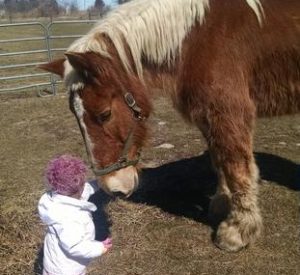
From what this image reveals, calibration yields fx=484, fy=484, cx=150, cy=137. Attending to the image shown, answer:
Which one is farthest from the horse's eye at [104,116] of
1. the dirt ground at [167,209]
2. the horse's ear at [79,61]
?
the dirt ground at [167,209]

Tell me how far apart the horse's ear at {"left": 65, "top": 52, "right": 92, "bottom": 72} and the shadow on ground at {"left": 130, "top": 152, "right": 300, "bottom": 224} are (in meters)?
1.72

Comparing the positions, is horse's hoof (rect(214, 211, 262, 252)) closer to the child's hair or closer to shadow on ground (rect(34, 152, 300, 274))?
shadow on ground (rect(34, 152, 300, 274))

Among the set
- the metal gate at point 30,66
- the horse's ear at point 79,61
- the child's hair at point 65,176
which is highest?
the horse's ear at point 79,61

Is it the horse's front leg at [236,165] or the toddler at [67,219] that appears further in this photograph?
the horse's front leg at [236,165]

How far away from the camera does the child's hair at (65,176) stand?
264 cm

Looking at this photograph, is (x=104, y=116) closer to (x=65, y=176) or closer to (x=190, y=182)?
(x=65, y=176)

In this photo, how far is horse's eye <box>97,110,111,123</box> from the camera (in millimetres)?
3117

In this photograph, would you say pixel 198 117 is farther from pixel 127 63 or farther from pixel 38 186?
pixel 38 186

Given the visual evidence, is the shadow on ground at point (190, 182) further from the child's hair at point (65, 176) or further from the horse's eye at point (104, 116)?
the child's hair at point (65, 176)

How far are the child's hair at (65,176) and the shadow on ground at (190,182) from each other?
5.50ft

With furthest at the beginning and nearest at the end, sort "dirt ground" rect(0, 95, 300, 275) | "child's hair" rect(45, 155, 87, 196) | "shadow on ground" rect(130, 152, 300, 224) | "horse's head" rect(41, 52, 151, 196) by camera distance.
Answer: "shadow on ground" rect(130, 152, 300, 224) < "dirt ground" rect(0, 95, 300, 275) < "horse's head" rect(41, 52, 151, 196) < "child's hair" rect(45, 155, 87, 196)

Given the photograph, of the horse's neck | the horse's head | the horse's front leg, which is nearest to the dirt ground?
the horse's front leg

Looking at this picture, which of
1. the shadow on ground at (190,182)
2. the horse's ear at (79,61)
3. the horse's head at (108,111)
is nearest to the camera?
the horse's ear at (79,61)

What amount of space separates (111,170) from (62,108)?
515 centimetres
